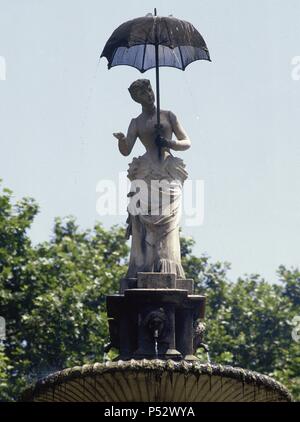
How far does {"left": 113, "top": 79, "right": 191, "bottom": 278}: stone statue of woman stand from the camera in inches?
908

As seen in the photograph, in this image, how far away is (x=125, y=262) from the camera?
2005 inches

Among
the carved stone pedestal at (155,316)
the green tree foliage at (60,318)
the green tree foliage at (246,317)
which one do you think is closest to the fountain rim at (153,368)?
the carved stone pedestal at (155,316)

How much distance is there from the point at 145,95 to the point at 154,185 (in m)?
1.46

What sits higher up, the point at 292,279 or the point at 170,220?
the point at 292,279

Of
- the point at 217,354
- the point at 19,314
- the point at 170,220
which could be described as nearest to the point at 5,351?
the point at 19,314

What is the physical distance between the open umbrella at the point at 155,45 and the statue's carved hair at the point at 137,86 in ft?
0.70

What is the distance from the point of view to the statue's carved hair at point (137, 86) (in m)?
23.7

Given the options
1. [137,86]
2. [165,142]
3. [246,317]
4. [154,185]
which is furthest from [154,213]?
[246,317]

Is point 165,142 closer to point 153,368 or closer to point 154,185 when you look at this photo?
point 154,185

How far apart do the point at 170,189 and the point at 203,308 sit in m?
1.98

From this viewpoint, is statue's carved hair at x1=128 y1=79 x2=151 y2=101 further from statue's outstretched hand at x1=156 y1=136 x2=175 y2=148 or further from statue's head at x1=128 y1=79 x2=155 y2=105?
statue's outstretched hand at x1=156 y1=136 x2=175 y2=148

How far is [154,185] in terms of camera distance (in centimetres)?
2339
